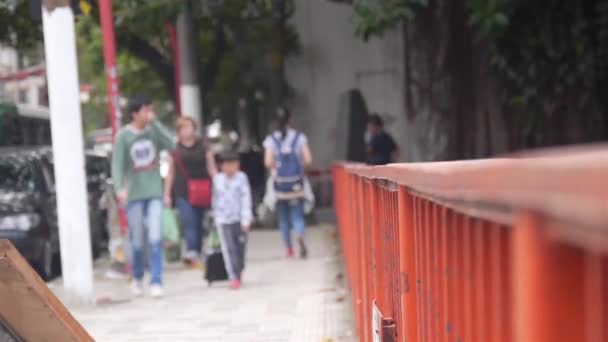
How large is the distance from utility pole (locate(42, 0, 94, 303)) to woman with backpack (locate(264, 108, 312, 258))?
140 inches

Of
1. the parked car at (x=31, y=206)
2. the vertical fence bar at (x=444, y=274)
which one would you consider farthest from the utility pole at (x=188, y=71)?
the vertical fence bar at (x=444, y=274)

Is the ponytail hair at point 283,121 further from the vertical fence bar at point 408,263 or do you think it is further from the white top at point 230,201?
the vertical fence bar at point 408,263

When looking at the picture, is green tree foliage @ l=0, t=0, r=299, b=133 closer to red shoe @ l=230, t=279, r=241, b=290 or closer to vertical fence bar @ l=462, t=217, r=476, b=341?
red shoe @ l=230, t=279, r=241, b=290

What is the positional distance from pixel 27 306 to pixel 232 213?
203 inches

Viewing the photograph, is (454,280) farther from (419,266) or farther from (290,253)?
(290,253)

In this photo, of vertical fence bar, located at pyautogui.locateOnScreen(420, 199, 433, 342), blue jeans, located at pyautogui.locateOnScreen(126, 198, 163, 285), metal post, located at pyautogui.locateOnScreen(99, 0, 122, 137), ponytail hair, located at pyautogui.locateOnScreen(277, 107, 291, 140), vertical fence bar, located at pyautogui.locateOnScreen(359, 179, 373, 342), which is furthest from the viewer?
ponytail hair, located at pyautogui.locateOnScreen(277, 107, 291, 140)

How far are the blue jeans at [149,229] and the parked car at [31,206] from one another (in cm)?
203

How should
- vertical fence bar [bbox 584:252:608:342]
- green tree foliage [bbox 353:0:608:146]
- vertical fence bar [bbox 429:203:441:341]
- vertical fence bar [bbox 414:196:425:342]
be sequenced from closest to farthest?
vertical fence bar [bbox 584:252:608:342] < vertical fence bar [bbox 429:203:441:341] < vertical fence bar [bbox 414:196:425:342] < green tree foliage [bbox 353:0:608:146]

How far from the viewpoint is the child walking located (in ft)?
31.8

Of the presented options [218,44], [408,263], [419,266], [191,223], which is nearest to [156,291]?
[191,223]

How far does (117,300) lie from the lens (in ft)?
30.3

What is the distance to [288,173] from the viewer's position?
1196 centimetres

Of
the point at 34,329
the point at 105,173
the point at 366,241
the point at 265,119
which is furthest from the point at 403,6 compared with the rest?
the point at 265,119

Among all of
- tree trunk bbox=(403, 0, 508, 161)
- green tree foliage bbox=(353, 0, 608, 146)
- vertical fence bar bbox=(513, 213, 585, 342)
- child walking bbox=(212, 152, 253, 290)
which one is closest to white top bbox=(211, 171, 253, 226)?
child walking bbox=(212, 152, 253, 290)
